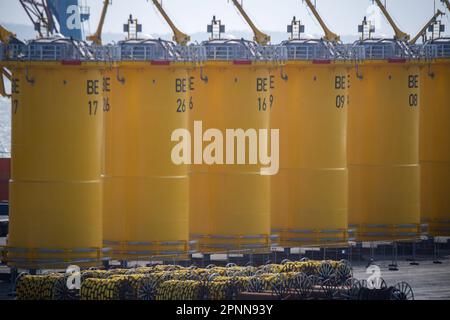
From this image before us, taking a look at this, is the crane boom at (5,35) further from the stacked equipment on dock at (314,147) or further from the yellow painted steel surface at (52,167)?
the stacked equipment on dock at (314,147)

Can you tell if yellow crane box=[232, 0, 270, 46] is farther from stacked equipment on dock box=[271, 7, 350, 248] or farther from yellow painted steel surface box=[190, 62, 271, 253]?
yellow painted steel surface box=[190, 62, 271, 253]

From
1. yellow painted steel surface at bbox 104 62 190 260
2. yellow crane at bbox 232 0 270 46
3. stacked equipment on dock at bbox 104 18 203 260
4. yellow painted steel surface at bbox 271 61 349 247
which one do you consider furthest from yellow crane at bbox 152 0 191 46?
yellow painted steel surface at bbox 271 61 349 247

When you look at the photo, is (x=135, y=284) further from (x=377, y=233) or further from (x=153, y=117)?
(x=377, y=233)

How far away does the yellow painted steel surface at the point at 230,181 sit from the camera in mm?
70750

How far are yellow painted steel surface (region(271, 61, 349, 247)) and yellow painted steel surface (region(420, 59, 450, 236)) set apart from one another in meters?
9.32

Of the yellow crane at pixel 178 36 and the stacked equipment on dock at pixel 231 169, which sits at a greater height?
the yellow crane at pixel 178 36

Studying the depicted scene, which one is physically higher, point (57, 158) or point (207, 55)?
point (207, 55)

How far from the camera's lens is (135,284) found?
55594 millimetres

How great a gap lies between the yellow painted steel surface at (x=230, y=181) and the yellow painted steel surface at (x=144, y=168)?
9.82 feet

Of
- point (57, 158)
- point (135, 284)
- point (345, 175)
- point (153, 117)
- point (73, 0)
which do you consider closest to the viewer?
point (135, 284)

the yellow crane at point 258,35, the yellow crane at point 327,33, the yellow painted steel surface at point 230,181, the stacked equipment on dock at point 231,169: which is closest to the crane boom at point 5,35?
the stacked equipment on dock at point 231,169

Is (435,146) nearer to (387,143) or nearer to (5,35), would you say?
(387,143)

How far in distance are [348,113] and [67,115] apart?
65.8 ft

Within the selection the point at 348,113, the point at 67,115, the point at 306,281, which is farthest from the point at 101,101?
the point at 348,113
